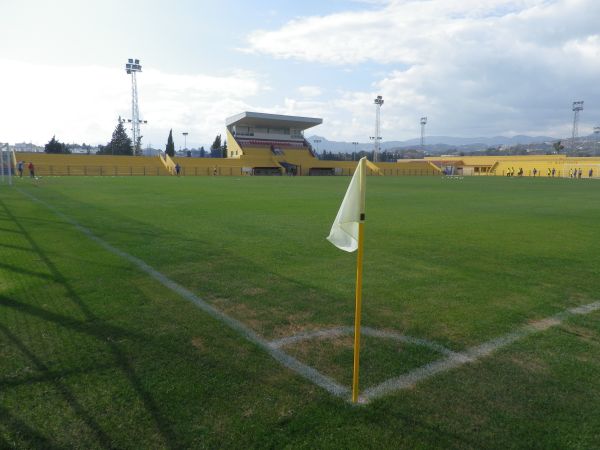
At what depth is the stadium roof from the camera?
72281mm

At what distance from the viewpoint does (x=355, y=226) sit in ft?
12.2

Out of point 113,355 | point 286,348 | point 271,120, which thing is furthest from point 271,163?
point 113,355

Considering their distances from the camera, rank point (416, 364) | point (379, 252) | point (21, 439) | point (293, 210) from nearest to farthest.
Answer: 1. point (21, 439)
2. point (416, 364)
3. point (379, 252)
4. point (293, 210)

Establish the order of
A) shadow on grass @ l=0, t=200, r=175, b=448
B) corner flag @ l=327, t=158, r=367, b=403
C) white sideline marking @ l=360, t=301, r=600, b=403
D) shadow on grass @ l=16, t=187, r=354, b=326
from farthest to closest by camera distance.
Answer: shadow on grass @ l=16, t=187, r=354, b=326
white sideline marking @ l=360, t=301, r=600, b=403
corner flag @ l=327, t=158, r=367, b=403
shadow on grass @ l=0, t=200, r=175, b=448

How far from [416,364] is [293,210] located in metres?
12.9

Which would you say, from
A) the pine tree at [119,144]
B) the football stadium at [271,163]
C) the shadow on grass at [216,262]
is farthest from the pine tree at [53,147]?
the shadow on grass at [216,262]

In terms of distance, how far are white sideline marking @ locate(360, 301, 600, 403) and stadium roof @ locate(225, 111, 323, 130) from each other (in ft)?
229

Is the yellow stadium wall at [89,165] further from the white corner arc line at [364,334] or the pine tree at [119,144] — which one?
the white corner arc line at [364,334]

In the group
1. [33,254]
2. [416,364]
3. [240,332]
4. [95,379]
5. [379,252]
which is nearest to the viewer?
[95,379]

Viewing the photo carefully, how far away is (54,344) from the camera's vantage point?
4.30 meters

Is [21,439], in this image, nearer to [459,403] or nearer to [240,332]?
[240,332]

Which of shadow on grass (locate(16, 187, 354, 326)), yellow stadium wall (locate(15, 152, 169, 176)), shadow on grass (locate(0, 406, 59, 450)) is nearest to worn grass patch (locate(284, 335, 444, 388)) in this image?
shadow on grass (locate(16, 187, 354, 326))

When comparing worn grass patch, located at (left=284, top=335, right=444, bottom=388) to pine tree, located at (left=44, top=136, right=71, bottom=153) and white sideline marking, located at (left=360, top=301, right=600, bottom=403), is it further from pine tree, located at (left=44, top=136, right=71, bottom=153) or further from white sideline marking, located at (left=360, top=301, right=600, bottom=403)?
pine tree, located at (left=44, top=136, right=71, bottom=153)

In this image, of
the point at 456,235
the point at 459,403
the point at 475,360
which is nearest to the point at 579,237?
the point at 456,235
